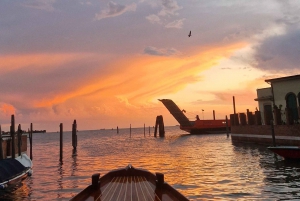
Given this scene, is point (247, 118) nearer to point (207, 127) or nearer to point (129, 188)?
point (129, 188)

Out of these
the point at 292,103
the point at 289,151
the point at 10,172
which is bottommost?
the point at 289,151

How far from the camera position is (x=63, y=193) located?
1534cm

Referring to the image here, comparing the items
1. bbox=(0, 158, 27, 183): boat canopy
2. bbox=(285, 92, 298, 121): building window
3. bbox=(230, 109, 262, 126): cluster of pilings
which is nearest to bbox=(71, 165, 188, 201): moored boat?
bbox=(0, 158, 27, 183): boat canopy

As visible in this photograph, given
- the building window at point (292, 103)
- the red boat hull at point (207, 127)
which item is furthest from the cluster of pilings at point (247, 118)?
the red boat hull at point (207, 127)

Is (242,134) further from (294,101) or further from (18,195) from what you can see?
(18,195)

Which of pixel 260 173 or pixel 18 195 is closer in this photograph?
pixel 18 195

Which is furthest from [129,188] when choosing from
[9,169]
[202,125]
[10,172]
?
[202,125]

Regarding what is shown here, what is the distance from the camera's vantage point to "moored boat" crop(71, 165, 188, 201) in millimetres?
8133

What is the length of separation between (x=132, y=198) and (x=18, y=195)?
10.5 meters

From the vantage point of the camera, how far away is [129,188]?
9188mm

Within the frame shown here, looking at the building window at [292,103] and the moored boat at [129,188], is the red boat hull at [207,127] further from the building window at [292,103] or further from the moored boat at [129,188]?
the moored boat at [129,188]

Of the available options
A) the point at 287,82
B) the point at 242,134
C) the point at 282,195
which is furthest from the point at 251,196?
the point at 242,134

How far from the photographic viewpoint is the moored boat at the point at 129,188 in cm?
813

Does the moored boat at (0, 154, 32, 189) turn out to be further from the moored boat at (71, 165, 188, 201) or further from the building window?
the building window
